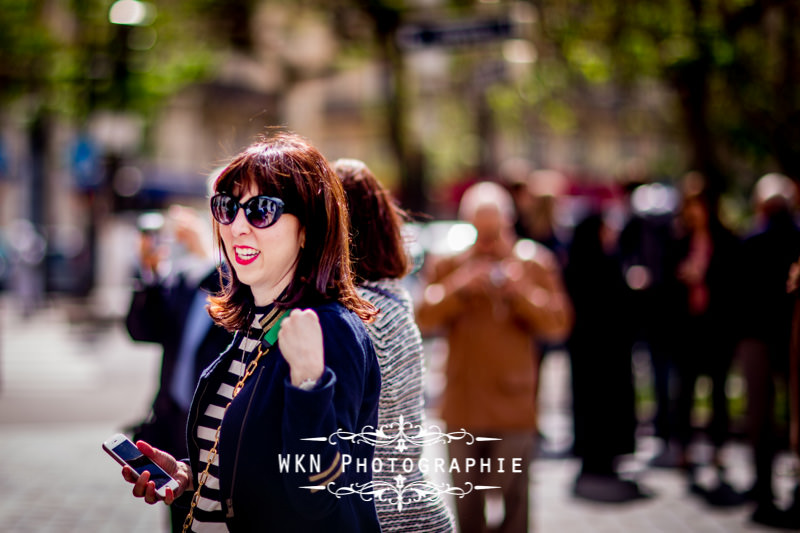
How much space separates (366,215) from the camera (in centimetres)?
308

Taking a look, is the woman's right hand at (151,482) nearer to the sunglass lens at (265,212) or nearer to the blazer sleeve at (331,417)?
the blazer sleeve at (331,417)

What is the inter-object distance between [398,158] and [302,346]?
1345 centimetres

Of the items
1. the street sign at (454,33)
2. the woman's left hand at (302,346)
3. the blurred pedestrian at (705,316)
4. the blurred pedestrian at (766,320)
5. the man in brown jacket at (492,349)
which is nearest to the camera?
the woman's left hand at (302,346)

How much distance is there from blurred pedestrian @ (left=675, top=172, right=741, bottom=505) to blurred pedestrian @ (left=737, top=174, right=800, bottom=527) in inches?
5.6

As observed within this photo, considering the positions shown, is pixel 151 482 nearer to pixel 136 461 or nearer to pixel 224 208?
pixel 136 461

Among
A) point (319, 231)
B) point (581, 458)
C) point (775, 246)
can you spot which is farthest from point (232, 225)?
point (581, 458)

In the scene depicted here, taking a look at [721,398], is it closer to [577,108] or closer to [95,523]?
[95,523]

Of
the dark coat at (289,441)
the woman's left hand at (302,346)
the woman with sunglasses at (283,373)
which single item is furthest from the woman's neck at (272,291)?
the woman's left hand at (302,346)

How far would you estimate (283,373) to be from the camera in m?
2.03

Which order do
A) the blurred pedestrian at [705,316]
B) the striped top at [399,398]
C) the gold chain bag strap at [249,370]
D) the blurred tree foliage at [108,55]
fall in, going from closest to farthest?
the gold chain bag strap at [249,370] < the striped top at [399,398] < the blurred pedestrian at [705,316] < the blurred tree foliage at [108,55]

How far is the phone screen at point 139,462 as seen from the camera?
227 centimetres

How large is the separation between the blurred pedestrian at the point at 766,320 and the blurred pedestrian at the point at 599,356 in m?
0.98

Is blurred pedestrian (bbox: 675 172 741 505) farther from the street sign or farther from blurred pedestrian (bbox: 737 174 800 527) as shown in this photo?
the street sign

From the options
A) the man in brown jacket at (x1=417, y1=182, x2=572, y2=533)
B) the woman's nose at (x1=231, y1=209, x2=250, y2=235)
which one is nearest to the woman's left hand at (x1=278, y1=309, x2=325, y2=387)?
the woman's nose at (x1=231, y1=209, x2=250, y2=235)
